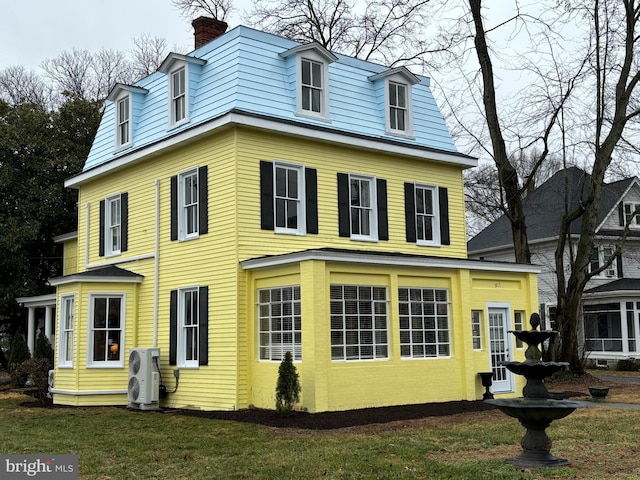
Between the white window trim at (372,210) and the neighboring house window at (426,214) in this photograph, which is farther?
the neighboring house window at (426,214)

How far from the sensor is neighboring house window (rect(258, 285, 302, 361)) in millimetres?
15758

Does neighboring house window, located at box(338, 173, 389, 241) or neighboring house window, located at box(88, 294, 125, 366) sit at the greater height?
neighboring house window, located at box(338, 173, 389, 241)

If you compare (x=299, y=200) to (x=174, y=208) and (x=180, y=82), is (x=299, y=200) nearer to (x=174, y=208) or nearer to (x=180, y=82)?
(x=174, y=208)

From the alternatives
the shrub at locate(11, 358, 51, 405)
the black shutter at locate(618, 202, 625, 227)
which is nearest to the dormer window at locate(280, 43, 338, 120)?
the shrub at locate(11, 358, 51, 405)

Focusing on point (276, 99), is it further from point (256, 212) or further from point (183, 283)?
point (183, 283)

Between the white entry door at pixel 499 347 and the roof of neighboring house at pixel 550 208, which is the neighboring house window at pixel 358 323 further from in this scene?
the roof of neighboring house at pixel 550 208

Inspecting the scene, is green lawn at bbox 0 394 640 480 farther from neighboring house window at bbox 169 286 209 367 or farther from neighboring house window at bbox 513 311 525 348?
neighboring house window at bbox 513 311 525 348

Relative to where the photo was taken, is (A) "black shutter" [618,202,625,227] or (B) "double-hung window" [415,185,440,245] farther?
(A) "black shutter" [618,202,625,227]

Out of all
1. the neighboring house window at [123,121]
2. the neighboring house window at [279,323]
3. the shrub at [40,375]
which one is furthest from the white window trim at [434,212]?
the shrub at [40,375]

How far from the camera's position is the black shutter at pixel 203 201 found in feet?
57.4

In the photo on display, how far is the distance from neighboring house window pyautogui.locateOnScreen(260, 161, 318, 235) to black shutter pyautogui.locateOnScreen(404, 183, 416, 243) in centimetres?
304

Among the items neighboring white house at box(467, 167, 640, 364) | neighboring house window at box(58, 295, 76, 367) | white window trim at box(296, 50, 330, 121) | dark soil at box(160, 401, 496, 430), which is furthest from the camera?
neighboring white house at box(467, 167, 640, 364)

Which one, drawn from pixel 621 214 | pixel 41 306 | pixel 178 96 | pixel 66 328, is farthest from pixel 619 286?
pixel 66 328

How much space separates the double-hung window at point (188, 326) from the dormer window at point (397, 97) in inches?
270
